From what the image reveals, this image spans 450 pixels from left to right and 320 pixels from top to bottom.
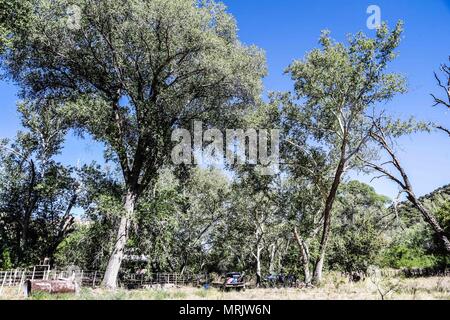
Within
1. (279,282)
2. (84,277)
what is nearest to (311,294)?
(279,282)

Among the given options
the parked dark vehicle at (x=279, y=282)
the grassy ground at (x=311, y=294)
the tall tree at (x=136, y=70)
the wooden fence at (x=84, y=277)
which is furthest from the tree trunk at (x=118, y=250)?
the parked dark vehicle at (x=279, y=282)

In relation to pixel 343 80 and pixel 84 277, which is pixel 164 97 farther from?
pixel 84 277

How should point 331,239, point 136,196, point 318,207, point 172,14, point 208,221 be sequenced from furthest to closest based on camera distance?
point 208,221 → point 331,239 → point 318,207 → point 136,196 → point 172,14

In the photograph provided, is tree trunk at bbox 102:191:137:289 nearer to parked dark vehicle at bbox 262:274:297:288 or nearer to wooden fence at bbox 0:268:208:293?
wooden fence at bbox 0:268:208:293

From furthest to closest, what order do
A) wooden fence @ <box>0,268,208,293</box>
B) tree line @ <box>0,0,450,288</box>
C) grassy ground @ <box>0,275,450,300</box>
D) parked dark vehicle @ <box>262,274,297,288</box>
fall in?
parked dark vehicle @ <box>262,274,297,288</box> < wooden fence @ <box>0,268,208,293</box> < tree line @ <box>0,0,450,288</box> < grassy ground @ <box>0,275,450,300</box>

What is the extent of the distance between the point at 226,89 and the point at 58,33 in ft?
31.3

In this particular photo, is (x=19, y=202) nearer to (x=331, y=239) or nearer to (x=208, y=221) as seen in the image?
(x=208, y=221)

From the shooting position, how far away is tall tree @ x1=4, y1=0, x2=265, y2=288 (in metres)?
17.1

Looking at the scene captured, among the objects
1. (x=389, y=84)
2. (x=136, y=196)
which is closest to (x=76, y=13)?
(x=136, y=196)

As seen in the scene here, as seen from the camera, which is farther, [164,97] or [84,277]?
[84,277]

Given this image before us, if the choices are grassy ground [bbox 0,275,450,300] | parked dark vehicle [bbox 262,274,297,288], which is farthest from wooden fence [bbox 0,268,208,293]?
parked dark vehicle [bbox 262,274,297,288]

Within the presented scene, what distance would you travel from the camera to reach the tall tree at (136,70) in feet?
56.0

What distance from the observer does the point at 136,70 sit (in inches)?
758

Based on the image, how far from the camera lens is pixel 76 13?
57.1 ft
